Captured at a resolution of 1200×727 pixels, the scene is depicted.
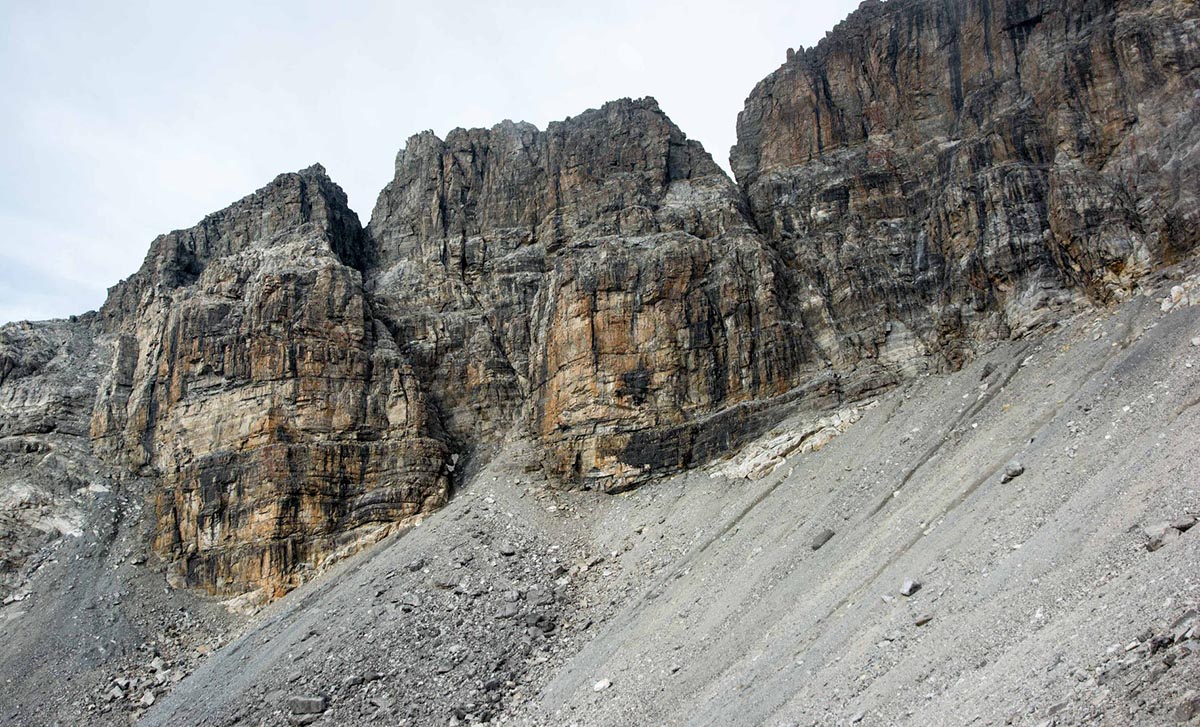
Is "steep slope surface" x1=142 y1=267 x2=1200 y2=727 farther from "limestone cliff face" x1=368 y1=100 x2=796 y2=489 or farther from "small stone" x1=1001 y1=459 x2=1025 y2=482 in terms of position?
"limestone cliff face" x1=368 y1=100 x2=796 y2=489

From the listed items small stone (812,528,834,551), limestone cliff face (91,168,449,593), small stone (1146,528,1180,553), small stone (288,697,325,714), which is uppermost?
limestone cliff face (91,168,449,593)

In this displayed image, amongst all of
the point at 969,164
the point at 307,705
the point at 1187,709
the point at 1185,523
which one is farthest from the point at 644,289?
the point at 1187,709

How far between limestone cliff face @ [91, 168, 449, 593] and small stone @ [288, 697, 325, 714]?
1719 cm

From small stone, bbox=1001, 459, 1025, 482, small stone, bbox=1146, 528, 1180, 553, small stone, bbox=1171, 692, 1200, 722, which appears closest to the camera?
small stone, bbox=1171, 692, 1200, 722

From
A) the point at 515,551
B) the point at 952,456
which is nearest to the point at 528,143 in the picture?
the point at 515,551

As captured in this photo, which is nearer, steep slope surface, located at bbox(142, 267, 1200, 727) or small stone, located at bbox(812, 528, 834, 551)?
steep slope surface, located at bbox(142, 267, 1200, 727)

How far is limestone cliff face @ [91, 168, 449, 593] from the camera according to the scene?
4950 cm

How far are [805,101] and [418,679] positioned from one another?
4841 cm

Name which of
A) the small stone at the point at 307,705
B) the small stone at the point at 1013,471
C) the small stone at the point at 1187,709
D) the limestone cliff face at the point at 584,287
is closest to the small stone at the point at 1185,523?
the small stone at the point at 1187,709

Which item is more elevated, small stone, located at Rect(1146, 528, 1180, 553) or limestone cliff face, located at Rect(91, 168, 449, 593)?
limestone cliff face, located at Rect(91, 168, 449, 593)

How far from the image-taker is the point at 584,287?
52.8 metres

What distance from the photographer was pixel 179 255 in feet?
231

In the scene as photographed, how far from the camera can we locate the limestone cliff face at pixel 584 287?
48.9 meters

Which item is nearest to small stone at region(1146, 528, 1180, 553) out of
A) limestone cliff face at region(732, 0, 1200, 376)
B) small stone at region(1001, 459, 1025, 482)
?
small stone at region(1001, 459, 1025, 482)
